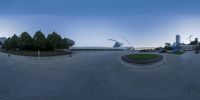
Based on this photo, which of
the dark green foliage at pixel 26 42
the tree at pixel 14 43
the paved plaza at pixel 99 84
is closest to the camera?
the paved plaza at pixel 99 84

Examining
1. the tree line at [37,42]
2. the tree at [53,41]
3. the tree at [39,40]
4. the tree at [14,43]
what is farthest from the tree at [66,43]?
the tree at [14,43]

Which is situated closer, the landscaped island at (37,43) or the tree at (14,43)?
the landscaped island at (37,43)

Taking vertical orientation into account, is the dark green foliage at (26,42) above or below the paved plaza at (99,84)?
above

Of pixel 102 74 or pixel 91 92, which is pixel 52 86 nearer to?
pixel 91 92

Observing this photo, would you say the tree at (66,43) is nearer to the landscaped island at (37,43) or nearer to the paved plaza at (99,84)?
the landscaped island at (37,43)

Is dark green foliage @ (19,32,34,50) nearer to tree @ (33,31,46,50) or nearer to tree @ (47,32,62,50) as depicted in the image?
tree @ (33,31,46,50)

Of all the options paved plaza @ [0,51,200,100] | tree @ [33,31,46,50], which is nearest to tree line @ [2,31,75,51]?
tree @ [33,31,46,50]

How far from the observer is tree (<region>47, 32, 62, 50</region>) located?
40.4 meters

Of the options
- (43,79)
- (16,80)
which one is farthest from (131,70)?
(16,80)

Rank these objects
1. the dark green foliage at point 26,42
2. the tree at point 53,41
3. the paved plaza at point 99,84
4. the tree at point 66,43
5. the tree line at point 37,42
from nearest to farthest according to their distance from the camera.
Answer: the paved plaza at point 99,84 < the tree line at point 37,42 < the dark green foliage at point 26,42 < the tree at point 53,41 < the tree at point 66,43

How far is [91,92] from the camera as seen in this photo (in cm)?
1059

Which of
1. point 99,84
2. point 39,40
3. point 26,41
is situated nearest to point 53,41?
point 39,40

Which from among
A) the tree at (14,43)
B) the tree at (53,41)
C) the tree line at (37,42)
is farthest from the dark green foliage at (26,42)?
the tree at (14,43)

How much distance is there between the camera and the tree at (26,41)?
38812 mm
